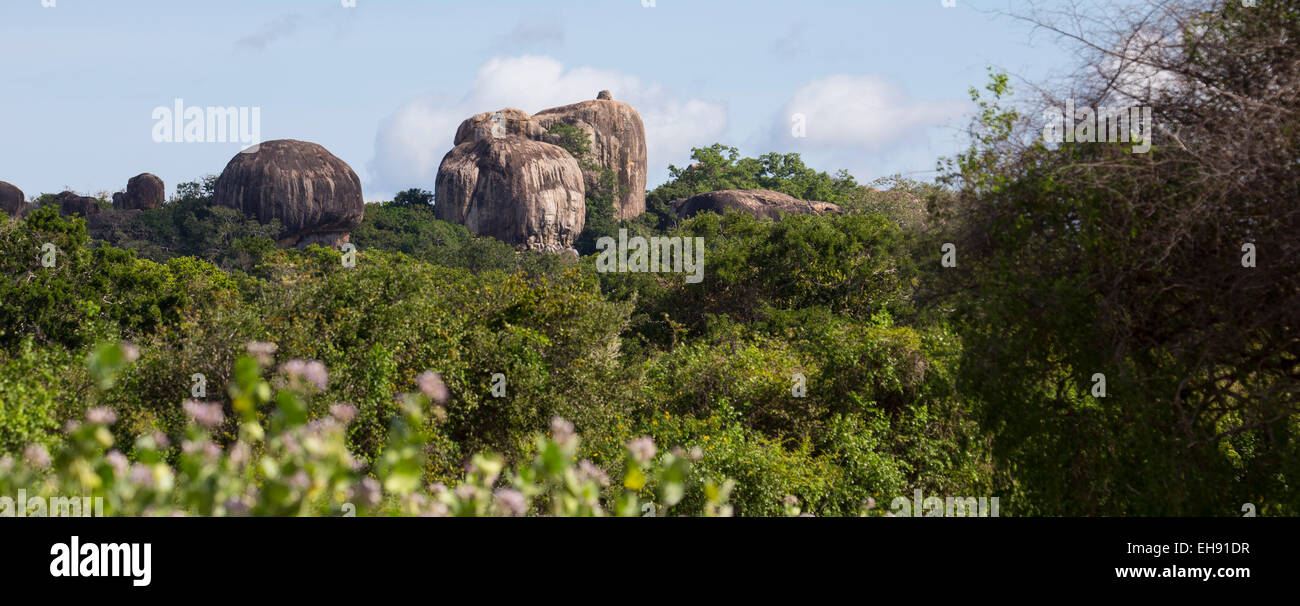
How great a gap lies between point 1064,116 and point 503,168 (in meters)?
54.2

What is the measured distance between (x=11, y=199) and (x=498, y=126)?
96.4 feet

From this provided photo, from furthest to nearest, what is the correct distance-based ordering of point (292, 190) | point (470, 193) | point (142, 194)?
point (142, 194)
point (470, 193)
point (292, 190)

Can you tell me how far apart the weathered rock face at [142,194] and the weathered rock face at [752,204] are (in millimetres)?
31377

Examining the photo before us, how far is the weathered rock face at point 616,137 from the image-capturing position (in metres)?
→ 77.5

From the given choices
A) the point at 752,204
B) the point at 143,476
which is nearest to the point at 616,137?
the point at 752,204

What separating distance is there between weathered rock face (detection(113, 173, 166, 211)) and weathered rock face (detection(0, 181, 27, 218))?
854 centimetres

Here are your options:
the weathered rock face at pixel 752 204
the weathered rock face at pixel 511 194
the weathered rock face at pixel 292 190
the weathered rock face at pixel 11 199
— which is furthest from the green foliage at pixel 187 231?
the weathered rock face at pixel 752 204

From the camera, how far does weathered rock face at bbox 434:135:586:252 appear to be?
197 feet

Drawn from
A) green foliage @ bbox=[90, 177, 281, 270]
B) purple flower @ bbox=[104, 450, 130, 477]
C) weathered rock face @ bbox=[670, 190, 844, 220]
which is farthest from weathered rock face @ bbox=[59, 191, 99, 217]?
purple flower @ bbox=[104, 450, 130, 477]

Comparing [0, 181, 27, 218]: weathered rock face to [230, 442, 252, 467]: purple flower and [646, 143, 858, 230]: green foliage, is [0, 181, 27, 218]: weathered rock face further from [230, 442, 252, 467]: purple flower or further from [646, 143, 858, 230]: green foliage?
[230, 442, 252, 467]: purple flower

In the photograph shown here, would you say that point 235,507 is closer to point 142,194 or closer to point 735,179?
point 142,194

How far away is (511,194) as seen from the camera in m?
59.9

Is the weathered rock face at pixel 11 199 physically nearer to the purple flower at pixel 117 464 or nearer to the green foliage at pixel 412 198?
the green foliage at pixel 412 198
